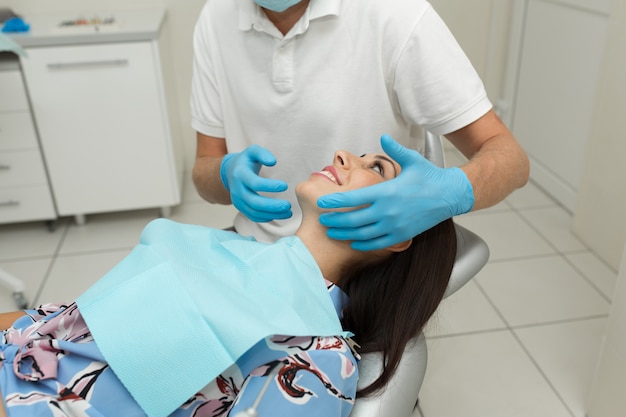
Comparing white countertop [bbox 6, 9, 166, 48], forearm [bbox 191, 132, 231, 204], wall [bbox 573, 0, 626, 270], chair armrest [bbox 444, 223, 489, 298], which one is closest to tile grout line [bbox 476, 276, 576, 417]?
wall [bbox 573, 0, 626, 270]

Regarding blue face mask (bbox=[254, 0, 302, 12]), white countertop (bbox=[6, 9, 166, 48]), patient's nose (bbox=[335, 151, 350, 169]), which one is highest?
blue face mask (bbox=[254, 0, 302, 12])

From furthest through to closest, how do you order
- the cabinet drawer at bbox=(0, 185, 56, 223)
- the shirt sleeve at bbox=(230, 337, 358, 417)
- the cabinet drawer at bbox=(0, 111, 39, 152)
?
1. the cabinet drawer at bbox=(0, 185, 56, 223)
2. the cabinet drawer at bbox=(0, 111, 39, 152)
3. the shirt sleeve at bbox=(230, 337, 358, 417)

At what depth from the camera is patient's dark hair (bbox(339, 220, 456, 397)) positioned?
1122 millimetres

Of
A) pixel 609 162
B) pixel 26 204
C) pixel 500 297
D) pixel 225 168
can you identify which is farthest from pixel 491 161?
pixel 26 204

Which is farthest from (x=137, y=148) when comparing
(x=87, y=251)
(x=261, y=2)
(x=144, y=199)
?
(x=261, y=2)

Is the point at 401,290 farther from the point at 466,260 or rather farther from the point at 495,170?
the point at 495,170

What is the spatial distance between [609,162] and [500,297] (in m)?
0.69

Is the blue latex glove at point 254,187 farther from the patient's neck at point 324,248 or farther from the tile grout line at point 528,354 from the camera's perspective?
the tile grout line at point 528,354

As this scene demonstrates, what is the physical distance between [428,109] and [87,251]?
1.83 m

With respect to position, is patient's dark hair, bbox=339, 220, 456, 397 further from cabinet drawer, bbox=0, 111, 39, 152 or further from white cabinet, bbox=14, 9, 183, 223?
cabinet drawer, bbox=0, 111, 39, 152

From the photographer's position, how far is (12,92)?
7.73 feet

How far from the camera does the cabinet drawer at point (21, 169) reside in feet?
8.15

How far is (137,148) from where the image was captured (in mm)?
2549

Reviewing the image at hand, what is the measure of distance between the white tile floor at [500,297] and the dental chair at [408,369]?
62cm
